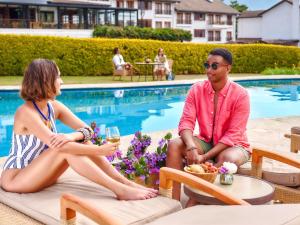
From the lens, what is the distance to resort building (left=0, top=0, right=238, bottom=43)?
44625 millimetres

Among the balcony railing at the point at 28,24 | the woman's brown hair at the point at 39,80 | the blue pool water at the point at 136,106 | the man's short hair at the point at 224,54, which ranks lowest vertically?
the blue pool water at the point at 136,106

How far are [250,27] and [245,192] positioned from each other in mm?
69352

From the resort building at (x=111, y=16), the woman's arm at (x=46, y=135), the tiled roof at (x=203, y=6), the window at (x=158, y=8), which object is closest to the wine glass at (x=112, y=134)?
the woman's arm at (x=46, y=135)

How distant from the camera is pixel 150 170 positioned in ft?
14.8

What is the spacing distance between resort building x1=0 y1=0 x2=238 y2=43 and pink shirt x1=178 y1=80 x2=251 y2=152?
38.9 meters

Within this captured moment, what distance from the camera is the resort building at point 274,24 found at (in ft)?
199

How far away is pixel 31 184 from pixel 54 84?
85cm

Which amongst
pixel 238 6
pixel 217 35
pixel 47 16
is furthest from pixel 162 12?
pixel 238 6

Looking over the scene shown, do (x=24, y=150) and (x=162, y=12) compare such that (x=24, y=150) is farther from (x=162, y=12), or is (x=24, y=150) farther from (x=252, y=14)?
(x=252, y=14)

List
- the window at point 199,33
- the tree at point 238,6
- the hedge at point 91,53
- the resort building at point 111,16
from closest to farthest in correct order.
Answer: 1. the hedge at point 91,53
2. the resort building at point 111,16
3. the window at point 199,33
4. the tree at point 238,6

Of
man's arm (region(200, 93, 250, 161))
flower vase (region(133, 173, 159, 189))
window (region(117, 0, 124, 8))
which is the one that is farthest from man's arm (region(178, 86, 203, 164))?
window (region(117, 0, 124, 8))

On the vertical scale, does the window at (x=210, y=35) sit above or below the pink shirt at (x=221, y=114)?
above

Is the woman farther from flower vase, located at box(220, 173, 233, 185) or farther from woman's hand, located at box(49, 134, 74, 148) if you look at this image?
flower vase, located at box(220, 173, 233, 185)

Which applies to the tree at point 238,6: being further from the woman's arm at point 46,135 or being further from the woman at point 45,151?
the woman's arm at point 46,135
